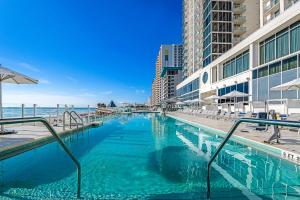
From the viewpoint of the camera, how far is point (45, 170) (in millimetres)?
5133

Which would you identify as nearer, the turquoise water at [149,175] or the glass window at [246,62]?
the turquoise water at [149,175]

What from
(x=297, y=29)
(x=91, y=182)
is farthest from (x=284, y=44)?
(x=91, y=182)

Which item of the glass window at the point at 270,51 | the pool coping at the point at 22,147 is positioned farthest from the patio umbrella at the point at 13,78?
the glass window at the point at 270,51

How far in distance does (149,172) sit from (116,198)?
1.66 meters

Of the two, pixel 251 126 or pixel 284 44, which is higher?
pixel 284 44

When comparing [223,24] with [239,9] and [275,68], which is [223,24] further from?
[275,68]

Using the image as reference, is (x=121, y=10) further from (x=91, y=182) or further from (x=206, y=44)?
(x=91, y=182)

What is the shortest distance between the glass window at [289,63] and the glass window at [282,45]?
646mm

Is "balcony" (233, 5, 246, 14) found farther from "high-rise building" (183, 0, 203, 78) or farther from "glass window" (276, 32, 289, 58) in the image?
"glass window" (276, 32, 289, 58)

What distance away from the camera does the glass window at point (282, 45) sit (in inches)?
607

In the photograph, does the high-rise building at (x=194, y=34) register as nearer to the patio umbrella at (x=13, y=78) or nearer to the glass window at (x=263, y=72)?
the glass window at (x=263, y=72)

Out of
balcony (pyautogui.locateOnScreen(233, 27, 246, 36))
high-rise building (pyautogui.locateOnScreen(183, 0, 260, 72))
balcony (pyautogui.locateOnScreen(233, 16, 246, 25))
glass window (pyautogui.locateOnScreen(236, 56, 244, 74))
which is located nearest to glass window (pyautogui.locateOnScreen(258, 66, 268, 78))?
glass window (pyautogui.locateOnScreen(236, 56, 244, 74))

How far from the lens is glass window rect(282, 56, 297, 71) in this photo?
47.3 ft

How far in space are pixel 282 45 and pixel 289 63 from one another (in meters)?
1.74
